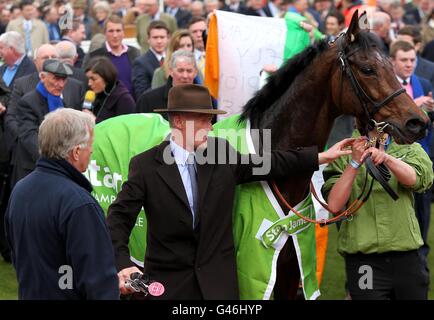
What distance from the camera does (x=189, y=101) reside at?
4.56 meters

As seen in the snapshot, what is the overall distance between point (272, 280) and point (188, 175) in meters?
0.84

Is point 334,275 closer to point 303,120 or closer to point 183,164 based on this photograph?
point 303,120

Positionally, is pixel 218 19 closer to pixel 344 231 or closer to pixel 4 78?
pixel 344 231

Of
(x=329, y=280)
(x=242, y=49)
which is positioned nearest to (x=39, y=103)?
(x=242, y=49)

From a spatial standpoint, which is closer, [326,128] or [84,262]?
[84,262]

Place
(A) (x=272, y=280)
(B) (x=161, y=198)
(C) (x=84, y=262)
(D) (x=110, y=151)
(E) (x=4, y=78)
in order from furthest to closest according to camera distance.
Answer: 1. (E) (x=4, y=78)
2. (D) (x=110, y=151)
3. (A) (x=272, y=280)
4. (B) (x=161, y=198)
5. (C) (x=84, y=262)

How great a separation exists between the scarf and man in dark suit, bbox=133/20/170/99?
1446 millimetres

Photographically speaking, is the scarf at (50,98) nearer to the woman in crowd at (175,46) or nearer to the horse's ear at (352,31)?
the woman in crowd at (175,46)

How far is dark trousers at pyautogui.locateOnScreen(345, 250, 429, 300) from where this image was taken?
5051mm

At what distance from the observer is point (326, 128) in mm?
5066

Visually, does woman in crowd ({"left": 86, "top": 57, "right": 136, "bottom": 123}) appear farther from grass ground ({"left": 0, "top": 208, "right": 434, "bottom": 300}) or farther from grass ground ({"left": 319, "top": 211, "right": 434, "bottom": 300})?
grass ground ({"left": 319, "top": 211, "right": 434, "bottom": 300})

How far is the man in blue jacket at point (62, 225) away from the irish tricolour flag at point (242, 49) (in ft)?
8.21

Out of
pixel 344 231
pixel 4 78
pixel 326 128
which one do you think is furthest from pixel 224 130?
pixel 4 78

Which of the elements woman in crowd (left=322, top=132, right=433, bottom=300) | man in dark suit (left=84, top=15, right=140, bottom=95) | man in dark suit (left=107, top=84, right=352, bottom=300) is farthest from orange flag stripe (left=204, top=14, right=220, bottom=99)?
man in dark suit (left=84, top=15, right=140, bottom=95)
